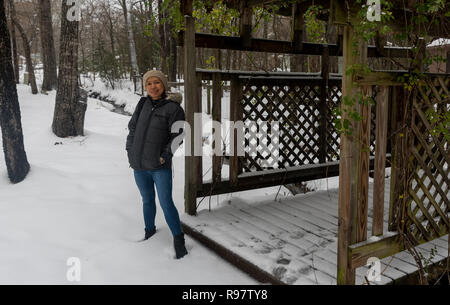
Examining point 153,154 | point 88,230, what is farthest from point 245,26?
point 88,230

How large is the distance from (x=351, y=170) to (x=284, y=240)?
140cm

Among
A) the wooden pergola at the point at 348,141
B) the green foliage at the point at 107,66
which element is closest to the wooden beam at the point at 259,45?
the wooden pergola at the point at 348,141

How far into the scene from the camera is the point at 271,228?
13.6ft

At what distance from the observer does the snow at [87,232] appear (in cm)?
332

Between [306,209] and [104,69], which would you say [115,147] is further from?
[104,69]

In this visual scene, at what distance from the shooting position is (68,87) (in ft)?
26.6

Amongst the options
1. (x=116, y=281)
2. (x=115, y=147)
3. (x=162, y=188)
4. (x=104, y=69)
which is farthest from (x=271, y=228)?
(x=104, y=69)

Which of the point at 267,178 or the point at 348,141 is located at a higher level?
the point at 348,141

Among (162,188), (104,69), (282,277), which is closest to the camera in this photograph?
(282,277)

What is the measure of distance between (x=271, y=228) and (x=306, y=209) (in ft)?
2.73

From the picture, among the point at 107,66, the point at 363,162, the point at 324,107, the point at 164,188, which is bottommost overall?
the point at 164,188

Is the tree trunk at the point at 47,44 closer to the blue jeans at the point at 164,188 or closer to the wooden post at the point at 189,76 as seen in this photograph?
the wooden post at the point at 189,76

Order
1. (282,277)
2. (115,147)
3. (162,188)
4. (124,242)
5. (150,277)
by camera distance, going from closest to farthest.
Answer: (282,277) → (150,277) → (162,188) → (124,242) → (115,147)

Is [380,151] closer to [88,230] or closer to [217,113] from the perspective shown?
[217,113]
